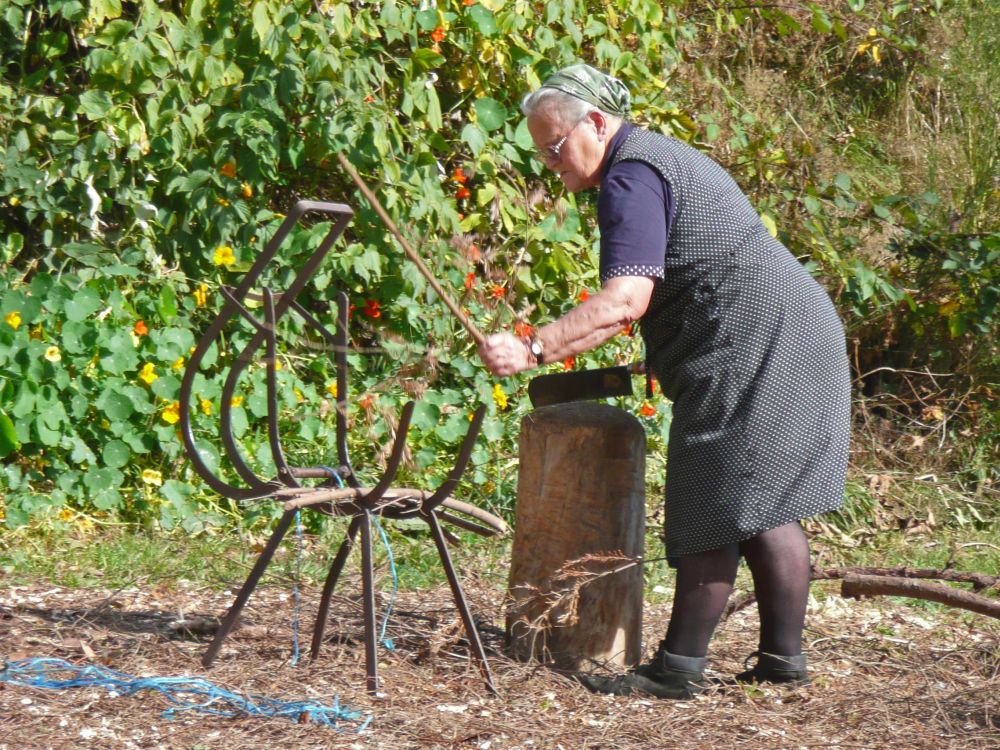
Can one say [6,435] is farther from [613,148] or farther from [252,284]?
[613,148]

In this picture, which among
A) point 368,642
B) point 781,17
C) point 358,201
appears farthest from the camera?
point 781,17

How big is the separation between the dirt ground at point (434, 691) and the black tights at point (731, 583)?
0.18m

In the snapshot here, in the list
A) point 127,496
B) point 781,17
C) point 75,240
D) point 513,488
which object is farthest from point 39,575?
point 781,17

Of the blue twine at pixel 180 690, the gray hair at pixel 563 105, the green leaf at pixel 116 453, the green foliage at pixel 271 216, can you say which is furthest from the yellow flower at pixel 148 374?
the gray hair at pixel 563 105

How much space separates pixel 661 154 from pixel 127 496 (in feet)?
8.37

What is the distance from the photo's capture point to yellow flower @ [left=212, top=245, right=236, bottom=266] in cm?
473

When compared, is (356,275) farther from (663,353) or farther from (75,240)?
(663,353)

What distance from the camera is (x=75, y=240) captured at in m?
4.86

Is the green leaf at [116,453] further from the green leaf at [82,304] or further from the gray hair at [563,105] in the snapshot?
the gray hair at [563,105]

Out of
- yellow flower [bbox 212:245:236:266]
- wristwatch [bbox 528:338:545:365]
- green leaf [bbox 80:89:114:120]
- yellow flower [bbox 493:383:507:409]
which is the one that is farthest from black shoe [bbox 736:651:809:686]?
green leaf [bbox 80:89:114:120]

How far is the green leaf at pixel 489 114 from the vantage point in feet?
16.6

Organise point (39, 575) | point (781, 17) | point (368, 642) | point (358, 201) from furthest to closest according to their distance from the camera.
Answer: point (781, 17) < point (358, 201) < point (39, 575) < point (368, 642)

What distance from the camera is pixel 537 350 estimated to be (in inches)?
110

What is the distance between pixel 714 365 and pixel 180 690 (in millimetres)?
1466
